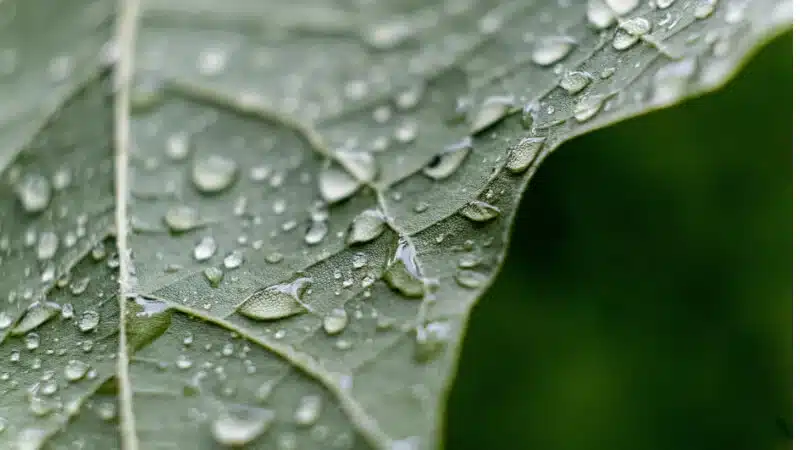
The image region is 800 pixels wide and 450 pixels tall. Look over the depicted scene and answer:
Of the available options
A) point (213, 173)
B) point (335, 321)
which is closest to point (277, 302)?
point (335, 321)

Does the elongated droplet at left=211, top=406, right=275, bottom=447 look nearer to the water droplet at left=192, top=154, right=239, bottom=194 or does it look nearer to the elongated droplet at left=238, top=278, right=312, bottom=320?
the elongated droplet at left=238, top=278, right=312, bottom=320

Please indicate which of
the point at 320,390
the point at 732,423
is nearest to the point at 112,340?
the point at 320,390

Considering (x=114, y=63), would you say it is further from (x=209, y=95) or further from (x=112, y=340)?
(x=112, y=340)

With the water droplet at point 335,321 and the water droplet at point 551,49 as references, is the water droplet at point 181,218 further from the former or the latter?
the water droplet at point 551,49

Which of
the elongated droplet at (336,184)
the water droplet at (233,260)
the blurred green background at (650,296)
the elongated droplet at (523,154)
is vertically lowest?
the blurred green background at (650,296)

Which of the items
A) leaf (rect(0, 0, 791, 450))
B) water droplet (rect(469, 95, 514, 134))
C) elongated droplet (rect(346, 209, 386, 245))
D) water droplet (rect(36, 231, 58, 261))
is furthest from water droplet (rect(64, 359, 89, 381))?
water droplet (rect(469, 95, 514, 134))

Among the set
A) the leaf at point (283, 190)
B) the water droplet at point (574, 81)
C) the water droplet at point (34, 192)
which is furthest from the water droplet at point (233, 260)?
the water droplet at point (574, 81)
